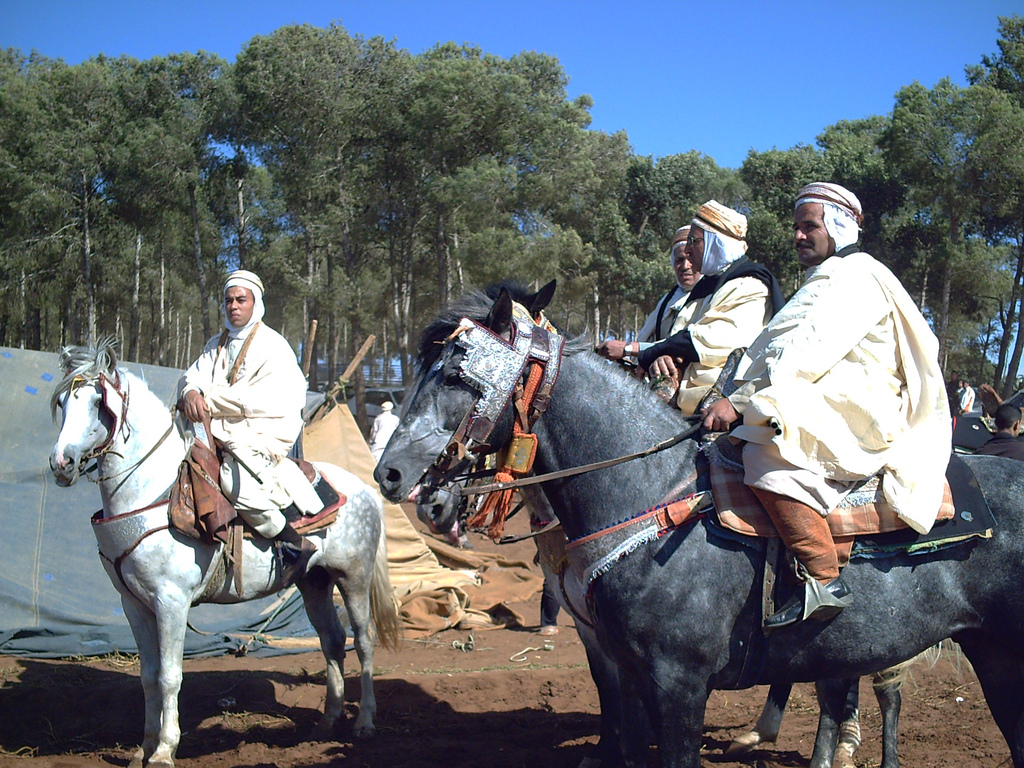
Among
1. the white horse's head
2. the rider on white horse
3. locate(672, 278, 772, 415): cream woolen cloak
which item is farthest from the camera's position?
the rider on white horse

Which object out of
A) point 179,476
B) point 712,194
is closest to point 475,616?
point 179,476

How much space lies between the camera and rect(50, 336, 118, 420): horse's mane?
4816 mm

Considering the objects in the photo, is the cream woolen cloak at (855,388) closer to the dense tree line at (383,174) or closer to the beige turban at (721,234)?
the beige turban at (721,234)

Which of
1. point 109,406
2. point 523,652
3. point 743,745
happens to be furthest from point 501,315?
point 523,652

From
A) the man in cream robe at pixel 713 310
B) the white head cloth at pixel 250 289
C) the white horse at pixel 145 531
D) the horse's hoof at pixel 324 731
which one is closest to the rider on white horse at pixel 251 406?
the white head cloth at pixel 250 289

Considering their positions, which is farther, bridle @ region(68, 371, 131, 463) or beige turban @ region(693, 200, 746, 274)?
bridle @ region(68, 371, 131, 463)

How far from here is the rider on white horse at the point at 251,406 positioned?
515 cm

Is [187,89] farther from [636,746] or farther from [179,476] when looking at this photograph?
[636,746]

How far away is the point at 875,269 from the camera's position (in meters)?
2.98

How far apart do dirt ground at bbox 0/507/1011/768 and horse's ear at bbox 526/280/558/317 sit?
3.01m

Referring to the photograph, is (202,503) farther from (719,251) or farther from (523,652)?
(523,652)

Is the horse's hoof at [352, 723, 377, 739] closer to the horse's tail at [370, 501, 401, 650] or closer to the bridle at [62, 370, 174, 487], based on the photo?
the horse's tail at [370, 501, 401, 650]

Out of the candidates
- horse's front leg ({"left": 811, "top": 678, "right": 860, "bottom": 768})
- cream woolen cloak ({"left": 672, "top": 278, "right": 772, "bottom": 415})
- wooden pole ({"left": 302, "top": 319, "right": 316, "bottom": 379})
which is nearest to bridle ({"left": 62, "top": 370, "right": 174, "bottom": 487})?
wooden pole ({"left": 302, "top": 319, "right": 316, "bottom": 379})

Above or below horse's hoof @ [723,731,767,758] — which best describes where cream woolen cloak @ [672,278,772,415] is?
above
